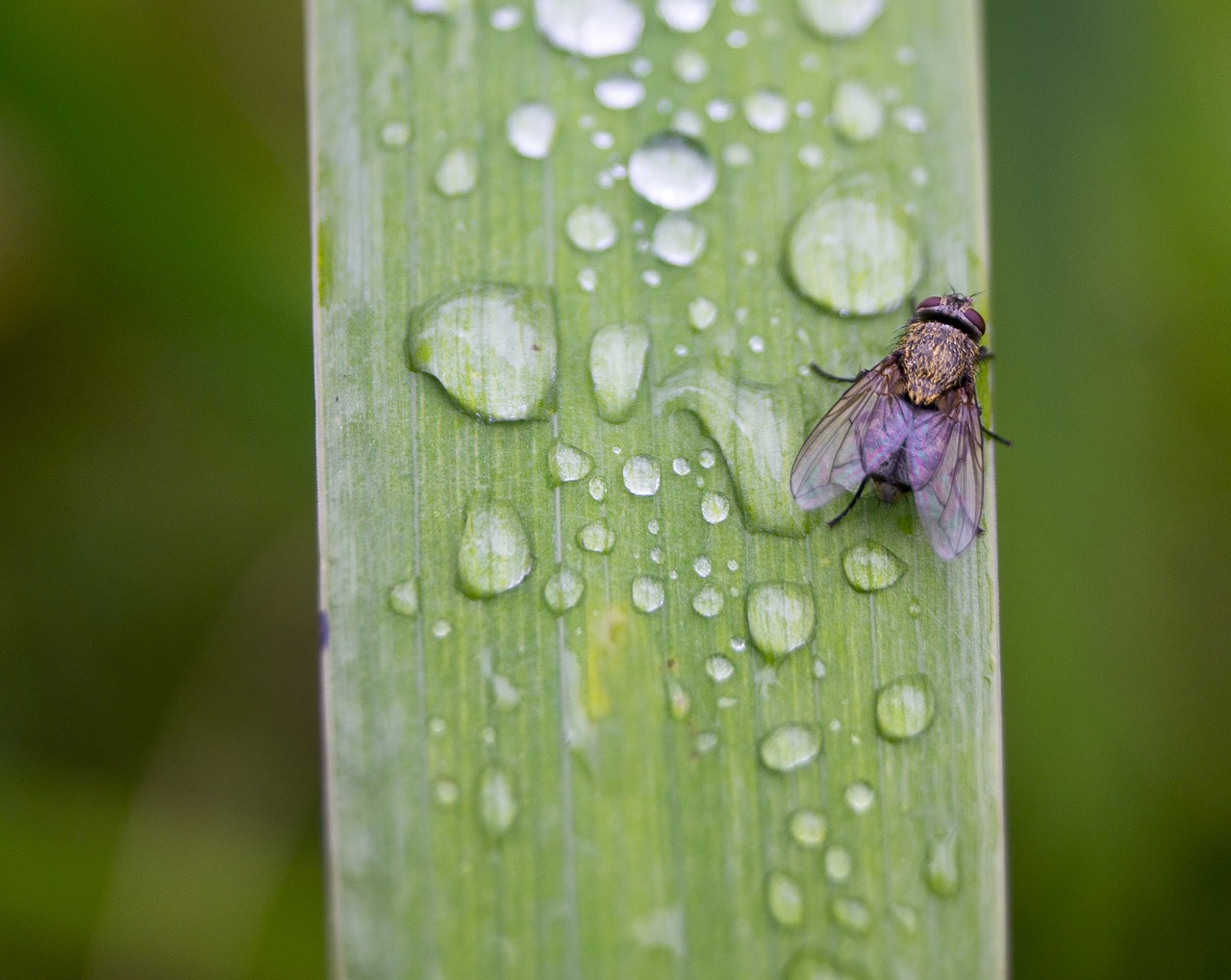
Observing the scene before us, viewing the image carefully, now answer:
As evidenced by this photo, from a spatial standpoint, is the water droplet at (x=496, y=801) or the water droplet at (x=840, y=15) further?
the water droplet at (x=840, y=15)

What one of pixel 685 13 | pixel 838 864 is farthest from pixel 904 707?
pixel 685 13

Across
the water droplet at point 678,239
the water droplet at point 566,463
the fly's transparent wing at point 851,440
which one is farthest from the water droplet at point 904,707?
the water droplet at point 678,239

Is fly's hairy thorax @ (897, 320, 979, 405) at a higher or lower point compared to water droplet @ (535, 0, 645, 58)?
lower

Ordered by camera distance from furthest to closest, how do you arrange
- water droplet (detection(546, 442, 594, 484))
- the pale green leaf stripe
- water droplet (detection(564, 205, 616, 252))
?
water droplet (detection(564, 205, 616, 252)) → water droplet (detection(546, 442, 594, 484)) → the pale green leaf stripe

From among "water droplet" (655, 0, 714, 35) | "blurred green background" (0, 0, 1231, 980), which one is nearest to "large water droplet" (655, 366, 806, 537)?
"water droplet" (655, 0, 714, 35)

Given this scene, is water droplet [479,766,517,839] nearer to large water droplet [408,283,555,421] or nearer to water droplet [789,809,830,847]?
water droplet [789,809,830,847]

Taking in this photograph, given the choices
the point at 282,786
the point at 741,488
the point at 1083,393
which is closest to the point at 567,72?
the point at 741,488

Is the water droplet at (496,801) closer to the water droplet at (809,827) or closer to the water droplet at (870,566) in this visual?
the water droplet at (809,827)

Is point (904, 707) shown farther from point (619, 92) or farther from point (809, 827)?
point (619, 92)
